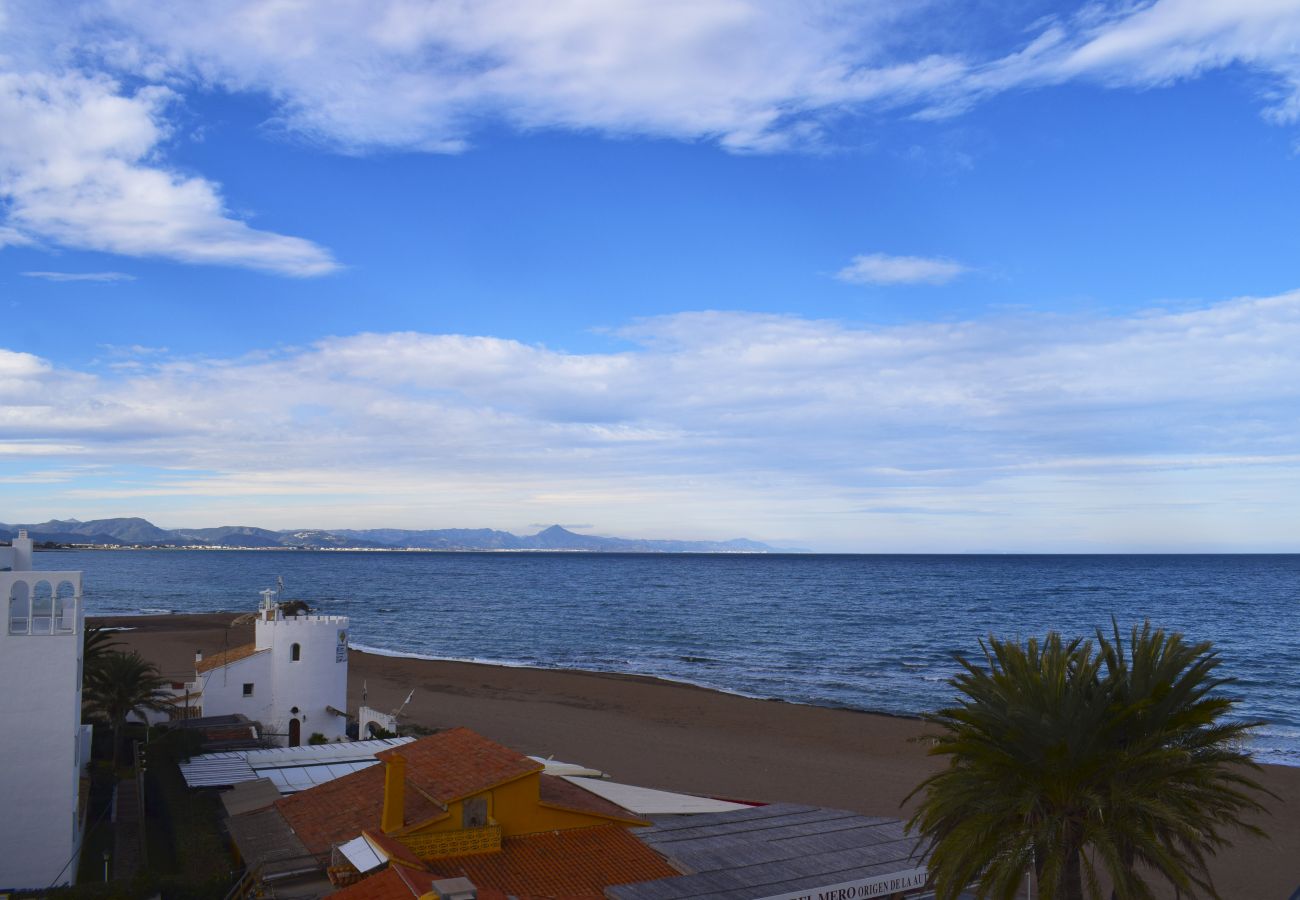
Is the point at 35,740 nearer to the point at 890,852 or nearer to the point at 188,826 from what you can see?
the point at 188,826

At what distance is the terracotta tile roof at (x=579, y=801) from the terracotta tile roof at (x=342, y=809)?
227 cm

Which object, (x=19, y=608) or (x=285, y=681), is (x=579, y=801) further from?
(x=285, y=681)

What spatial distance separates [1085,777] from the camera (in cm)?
1214

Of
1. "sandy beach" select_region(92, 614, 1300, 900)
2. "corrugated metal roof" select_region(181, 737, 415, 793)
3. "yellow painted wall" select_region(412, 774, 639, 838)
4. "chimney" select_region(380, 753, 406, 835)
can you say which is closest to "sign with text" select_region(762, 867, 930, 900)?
"yellow painted wall" select_region(412, 774, 639, 838)

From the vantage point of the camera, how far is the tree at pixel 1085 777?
11.8 meters

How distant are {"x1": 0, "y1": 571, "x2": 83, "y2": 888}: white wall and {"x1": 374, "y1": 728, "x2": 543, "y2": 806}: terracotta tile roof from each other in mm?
6070

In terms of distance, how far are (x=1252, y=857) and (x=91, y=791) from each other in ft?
94.5

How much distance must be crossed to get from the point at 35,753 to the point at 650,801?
11.6m

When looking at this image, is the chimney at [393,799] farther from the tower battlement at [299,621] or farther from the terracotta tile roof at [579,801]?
the tower battlement at [299,621]

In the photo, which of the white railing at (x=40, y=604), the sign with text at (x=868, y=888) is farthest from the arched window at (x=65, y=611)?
the sign with text at (x=868, y=888)

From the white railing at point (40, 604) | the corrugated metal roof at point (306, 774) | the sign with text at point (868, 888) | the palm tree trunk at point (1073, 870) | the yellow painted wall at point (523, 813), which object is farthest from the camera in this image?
the corrugated metal roof at point (306, 774)

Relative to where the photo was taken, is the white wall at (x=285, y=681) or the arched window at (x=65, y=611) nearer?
the arched window at (x=65, y=611)

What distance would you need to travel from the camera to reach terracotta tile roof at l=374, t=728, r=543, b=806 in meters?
16.3

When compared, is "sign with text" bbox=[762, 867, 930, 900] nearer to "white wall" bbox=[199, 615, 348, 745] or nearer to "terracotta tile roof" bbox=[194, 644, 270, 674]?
"white wall" bbox=[199, 615, 348, 745]
